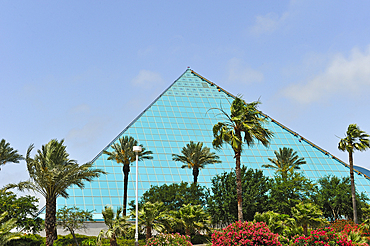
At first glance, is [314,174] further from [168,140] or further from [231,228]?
[231,228]

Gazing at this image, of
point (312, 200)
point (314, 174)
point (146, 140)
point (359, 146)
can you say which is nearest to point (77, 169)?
point (359, 146)

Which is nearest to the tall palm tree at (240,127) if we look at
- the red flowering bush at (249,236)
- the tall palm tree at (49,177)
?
the red flowering bush at (249,236)

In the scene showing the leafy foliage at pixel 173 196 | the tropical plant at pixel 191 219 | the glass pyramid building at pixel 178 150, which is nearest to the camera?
the tropical plant at pixel 191 219

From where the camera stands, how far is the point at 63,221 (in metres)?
28.4

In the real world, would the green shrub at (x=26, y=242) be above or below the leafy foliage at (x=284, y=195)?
below

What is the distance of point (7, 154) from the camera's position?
138 feet

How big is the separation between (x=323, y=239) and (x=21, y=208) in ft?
69.3

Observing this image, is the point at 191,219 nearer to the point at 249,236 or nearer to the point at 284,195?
the point at 249,236

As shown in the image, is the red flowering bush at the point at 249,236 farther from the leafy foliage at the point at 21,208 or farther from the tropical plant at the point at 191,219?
the leafy foliage at the point at 21,208

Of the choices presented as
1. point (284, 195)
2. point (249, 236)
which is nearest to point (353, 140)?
point (284, 195)

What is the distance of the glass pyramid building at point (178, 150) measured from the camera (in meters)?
48.0

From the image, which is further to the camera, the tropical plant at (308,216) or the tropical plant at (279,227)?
the tropical plant at (279,227)

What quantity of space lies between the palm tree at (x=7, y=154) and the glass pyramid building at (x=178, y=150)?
770 cm

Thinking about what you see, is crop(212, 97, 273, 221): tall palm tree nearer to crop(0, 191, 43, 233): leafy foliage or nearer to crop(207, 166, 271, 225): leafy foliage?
crop(207, 166, 271, 225): leafy foliage
